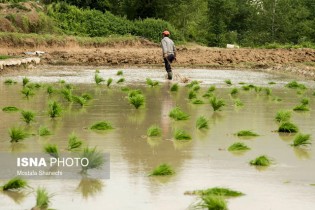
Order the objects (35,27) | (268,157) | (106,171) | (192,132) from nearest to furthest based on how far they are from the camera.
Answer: (106,171)
(268,157)
(192,132)
(35,27)

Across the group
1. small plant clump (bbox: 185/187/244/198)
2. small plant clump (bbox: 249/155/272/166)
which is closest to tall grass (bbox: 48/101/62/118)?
small plant clump (bbox: 249/155/272/166)

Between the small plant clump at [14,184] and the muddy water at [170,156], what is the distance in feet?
0.56

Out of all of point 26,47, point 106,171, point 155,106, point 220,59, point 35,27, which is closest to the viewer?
point 106,171

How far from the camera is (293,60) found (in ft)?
127

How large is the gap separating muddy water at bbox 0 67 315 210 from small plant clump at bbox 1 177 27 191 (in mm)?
170

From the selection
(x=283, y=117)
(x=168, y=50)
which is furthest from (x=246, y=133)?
(x=168, y=50)

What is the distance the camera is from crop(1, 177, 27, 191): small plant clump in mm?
7953

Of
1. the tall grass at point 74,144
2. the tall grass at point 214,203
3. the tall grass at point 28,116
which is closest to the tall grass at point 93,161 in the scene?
the tall grass at point 74,144

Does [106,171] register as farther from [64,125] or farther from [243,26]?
[243,26]

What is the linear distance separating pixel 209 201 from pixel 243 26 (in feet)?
270

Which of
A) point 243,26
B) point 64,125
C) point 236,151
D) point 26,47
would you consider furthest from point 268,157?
point 243,26

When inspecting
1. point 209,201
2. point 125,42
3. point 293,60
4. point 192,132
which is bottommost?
point 209,201

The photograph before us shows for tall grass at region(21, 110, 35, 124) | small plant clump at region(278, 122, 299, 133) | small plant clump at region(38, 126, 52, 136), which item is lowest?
small plant clump at region(278, 122, 299, 133)

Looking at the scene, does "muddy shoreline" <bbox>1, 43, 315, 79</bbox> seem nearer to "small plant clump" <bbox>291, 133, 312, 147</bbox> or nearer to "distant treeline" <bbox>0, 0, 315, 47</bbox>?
"distant treeline" <bbox>0, 0, 315, 47</bbox>
